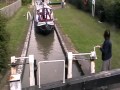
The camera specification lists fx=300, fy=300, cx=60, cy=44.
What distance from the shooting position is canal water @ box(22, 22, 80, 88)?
39.9ft

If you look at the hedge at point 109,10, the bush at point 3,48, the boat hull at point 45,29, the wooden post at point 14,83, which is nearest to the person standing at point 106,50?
the bush at point 3,48

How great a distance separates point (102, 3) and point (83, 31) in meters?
5.59

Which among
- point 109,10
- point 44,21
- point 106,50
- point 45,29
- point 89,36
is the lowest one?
point 45,29

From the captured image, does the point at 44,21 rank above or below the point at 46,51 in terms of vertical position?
above

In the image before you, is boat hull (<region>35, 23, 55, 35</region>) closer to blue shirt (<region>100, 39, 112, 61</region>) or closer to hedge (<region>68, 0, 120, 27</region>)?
Answer: hedge (<region>68, 0, 120, 27</region>)

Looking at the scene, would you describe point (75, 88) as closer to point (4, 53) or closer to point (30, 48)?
point (4, 53)

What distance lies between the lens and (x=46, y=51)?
16891mm

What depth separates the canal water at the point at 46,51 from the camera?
12.2 m

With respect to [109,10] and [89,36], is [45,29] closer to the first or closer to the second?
[89,36]

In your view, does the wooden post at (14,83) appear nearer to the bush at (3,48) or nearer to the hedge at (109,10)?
the bush at (3,48)

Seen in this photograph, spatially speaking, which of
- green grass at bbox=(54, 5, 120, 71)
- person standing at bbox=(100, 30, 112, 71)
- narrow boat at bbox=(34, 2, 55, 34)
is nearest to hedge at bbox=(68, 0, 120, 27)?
green grass at bbox=(54, 5, 120, 71)

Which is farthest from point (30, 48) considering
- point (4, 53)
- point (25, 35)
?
point (4, 53)

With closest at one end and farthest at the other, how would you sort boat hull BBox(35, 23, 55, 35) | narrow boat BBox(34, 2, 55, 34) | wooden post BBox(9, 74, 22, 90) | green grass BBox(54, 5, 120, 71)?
wooden post BBox(9, 74, 22, 90) < green grass BBox(54, 5, 120, 71) < boat hull BBox(35, 23, 55, 35) < narrow boat BBox(34, 2, 55, 34)

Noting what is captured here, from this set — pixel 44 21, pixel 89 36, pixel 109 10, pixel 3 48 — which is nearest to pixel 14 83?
pixel 3 48
